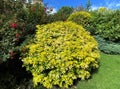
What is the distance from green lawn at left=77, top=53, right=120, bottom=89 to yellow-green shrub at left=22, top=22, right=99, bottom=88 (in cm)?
26

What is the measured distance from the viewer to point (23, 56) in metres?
11.3

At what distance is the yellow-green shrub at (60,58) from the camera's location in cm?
1058

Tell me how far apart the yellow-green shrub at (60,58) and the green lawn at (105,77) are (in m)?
0.26

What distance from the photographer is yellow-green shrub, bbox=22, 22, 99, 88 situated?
10578 mm

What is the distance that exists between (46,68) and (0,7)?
3077mm

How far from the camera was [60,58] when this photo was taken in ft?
34.8

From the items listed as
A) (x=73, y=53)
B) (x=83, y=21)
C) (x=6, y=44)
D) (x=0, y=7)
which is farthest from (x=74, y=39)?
(x=83, y=21)

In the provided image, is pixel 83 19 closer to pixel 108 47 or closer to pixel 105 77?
pixel 108 47

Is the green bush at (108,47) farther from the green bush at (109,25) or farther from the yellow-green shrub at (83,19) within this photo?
the yellow-green shrub at (83,19)

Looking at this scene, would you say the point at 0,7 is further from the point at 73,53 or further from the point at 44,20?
the point at 73,53

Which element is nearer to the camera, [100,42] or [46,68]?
[46,68]

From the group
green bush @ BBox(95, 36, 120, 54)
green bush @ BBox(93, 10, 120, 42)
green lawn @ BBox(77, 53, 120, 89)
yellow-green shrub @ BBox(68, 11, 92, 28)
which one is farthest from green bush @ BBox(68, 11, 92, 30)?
green lawn @ BBox(77, 53, 120, 89)

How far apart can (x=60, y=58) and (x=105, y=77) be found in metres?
1.75

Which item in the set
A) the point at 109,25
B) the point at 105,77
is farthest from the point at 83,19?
the point at 105,77
